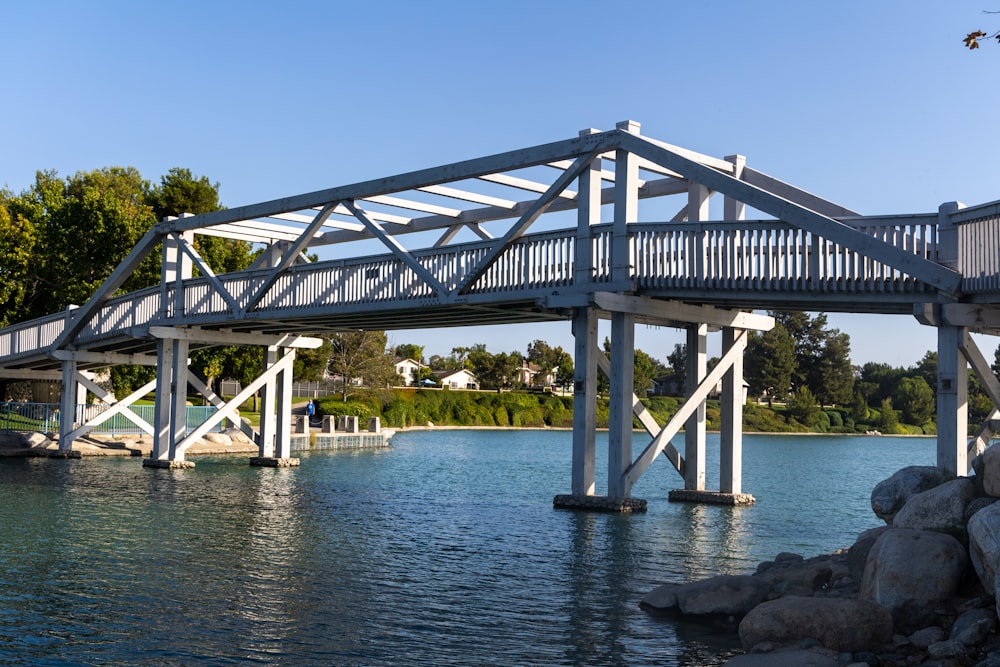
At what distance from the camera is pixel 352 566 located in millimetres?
16203

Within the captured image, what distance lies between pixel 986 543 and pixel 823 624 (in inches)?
68.5

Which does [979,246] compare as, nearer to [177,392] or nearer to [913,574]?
[913,574]

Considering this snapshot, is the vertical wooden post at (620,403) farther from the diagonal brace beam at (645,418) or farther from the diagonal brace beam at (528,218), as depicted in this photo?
the diagonal brace beam at (528,218)

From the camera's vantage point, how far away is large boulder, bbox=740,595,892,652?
10.7 meters

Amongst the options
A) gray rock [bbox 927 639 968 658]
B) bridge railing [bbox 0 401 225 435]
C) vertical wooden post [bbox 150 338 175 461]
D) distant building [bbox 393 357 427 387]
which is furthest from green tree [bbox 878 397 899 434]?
gray rock [bbox 927 639 968 658]

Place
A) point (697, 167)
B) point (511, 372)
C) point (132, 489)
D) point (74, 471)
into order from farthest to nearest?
point (511, 372) → point (74, 471) → point (132, 489) → point (697, 167)

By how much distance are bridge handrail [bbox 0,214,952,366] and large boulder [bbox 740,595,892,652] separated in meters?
8.52

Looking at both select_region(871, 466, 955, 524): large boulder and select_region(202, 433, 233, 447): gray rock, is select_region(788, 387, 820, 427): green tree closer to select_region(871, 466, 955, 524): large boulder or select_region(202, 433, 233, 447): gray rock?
select_region(202, 433, 233, 447): gray rock

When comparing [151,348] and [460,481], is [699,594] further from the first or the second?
[151,348]

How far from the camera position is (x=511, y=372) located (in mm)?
121938

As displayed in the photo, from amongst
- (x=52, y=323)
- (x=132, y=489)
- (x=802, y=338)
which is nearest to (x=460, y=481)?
(x=132, y=489)

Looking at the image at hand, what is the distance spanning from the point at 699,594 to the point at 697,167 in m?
9.87

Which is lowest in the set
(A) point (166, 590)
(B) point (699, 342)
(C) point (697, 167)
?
(A) point (166, 590)

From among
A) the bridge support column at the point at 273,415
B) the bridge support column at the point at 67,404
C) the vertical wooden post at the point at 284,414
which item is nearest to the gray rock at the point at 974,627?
the bridge support column at the point at 273,415
